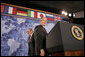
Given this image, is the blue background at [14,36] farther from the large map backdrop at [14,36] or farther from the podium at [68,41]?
the podium at [68,41]

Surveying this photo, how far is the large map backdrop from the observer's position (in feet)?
6.15

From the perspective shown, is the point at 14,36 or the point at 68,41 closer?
the point at 68,41

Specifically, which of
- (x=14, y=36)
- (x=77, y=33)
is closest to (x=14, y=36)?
(x=14, y=36)

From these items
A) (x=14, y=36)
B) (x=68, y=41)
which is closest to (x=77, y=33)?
(x=68, y=41)

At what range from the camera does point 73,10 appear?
2619 mm

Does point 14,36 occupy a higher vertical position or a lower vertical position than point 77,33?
lower

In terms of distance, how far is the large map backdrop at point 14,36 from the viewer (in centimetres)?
188

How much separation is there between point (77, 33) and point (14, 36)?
5.25ft

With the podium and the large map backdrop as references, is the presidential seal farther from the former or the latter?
the large map backdrop

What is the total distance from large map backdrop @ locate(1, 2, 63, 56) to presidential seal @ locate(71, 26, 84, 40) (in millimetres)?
1540

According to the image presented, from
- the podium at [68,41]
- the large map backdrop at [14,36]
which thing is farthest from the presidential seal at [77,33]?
the large map backdrop at [14,36]

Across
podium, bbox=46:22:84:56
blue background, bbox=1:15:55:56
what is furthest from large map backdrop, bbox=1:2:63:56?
podium, bbox=46:22:84:56

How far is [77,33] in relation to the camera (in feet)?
2.35

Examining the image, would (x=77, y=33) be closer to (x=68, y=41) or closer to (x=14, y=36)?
(x=68, y=41)
